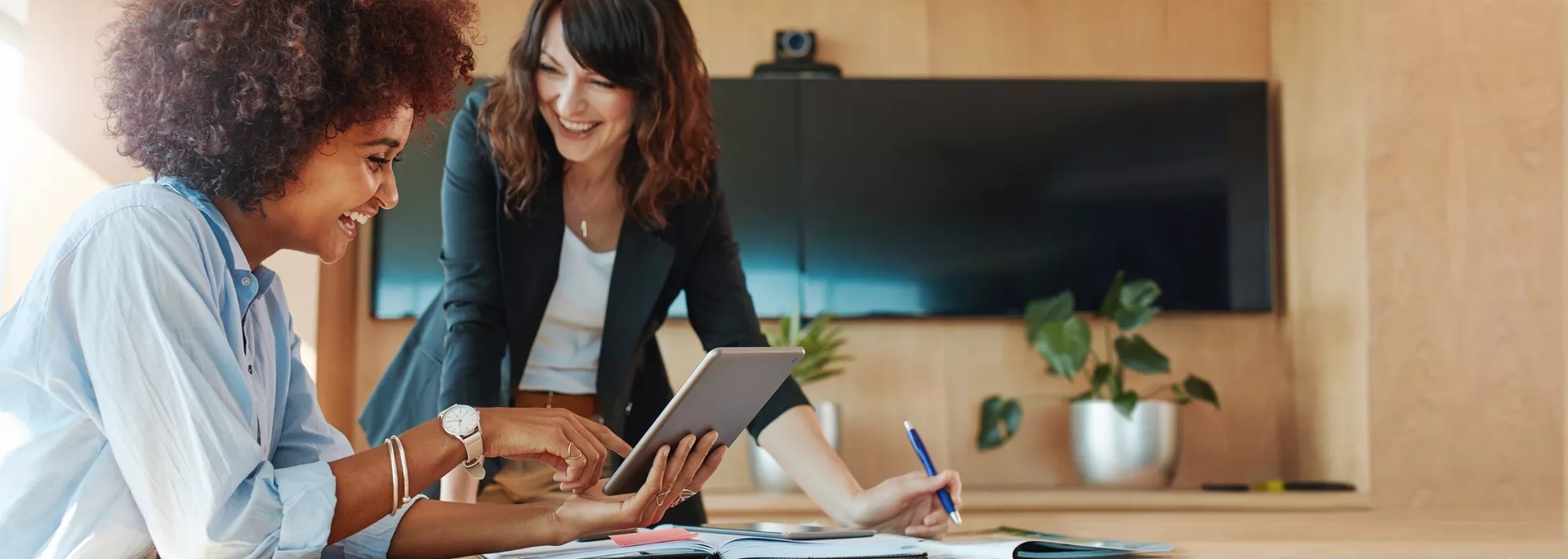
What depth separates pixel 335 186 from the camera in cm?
109

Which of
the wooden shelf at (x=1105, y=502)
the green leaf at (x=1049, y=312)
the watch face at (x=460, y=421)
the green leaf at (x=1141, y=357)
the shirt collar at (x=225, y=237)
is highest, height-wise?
the shirt collar at (x=225, y=237)

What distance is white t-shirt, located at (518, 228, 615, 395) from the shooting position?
176 centimetres

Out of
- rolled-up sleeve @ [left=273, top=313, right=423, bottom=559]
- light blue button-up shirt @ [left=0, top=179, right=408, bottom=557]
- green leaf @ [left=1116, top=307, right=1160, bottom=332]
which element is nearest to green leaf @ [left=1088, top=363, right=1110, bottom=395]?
green leaf @ [left=1116, top=307, right=1160, bottom=332]

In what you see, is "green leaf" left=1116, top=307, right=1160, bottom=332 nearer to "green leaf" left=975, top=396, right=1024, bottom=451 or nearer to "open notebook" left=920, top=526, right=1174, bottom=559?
"green leaf" left=975, top=396, right=1024, bottom=451

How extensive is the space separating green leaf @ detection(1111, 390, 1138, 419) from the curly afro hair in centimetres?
254

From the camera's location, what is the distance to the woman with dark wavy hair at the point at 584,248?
5.43 feet

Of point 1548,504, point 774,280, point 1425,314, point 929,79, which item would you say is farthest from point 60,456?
point 1548,504

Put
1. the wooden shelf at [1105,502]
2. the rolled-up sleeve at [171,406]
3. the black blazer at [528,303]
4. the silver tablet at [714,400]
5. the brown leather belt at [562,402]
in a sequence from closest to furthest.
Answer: the rolled-up sleeve at [171,406] < the silver tablet at [714,400] < the black blazer at [528,303] < the brown leather belt at [562,402] < the wooden shelf at [1105,502]

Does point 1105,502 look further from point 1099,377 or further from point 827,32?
point 827,32

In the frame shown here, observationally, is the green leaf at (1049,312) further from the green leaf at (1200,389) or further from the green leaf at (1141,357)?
the green leaf at (1200,389)

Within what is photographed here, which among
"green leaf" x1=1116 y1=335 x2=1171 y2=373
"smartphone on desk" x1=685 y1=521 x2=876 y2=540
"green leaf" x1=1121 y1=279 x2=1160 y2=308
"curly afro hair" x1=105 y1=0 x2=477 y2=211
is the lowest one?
"green leaf" x1=1116 y1=335 x2=1171 y2=373

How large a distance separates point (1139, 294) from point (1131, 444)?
401mm

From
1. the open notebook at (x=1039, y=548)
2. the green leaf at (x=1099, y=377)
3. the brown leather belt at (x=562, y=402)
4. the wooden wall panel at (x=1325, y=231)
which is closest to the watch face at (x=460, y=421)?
the open notebook at (x=1039, y=548)

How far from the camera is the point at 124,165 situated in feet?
7.69
